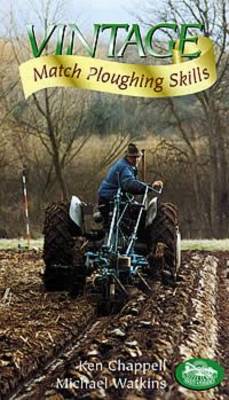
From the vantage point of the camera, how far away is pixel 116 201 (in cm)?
353

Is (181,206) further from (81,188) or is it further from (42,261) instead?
(42,261)

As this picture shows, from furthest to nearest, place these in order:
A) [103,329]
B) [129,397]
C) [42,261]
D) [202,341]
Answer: [42,261]
[103,329]
[202,341]
[129,397]

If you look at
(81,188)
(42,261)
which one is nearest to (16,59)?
(81,188)

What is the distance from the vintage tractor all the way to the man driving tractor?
0.08ft

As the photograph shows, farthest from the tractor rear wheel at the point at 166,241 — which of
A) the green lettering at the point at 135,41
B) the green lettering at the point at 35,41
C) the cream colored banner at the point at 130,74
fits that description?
the green lettering at the point at 35,41

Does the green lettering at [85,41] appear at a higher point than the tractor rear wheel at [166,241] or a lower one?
higher

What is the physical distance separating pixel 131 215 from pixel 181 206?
0.20 meters

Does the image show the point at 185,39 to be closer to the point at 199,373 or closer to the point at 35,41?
the point at 35,41

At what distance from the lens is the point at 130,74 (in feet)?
10.2

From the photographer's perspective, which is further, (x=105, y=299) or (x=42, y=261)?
(x=42, y=261)

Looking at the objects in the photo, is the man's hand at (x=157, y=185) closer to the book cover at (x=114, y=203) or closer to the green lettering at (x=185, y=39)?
the book cover at (x=114, y=203)

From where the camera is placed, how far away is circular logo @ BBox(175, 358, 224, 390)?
2629mm

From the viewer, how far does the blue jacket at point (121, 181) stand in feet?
11.3

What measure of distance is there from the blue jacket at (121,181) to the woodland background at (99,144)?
0.09 ft
